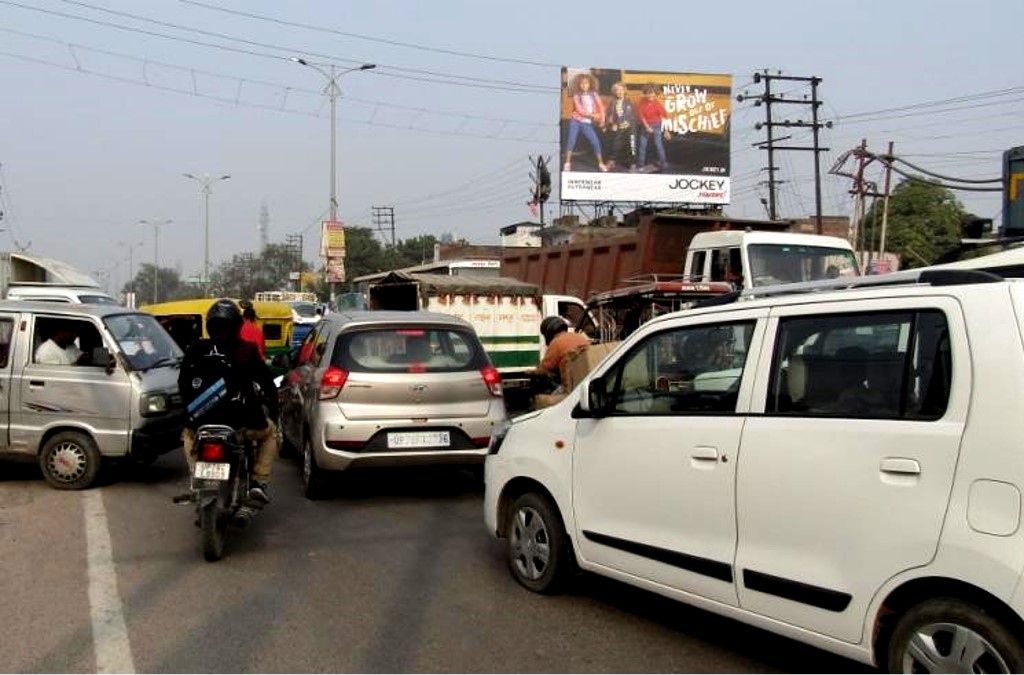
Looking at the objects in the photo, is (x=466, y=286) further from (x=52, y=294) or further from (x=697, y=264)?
(x=52, y=294)

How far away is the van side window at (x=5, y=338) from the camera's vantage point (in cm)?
808

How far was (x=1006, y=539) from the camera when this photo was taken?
2.85 m

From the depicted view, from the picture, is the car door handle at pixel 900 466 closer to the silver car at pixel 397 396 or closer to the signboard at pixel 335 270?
the silver car at pixel 397 396

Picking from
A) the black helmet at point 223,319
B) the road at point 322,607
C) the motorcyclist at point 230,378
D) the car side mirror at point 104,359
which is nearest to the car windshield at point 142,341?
the car side mirror at point 104,359

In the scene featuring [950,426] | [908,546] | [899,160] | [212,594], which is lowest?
[212,594]

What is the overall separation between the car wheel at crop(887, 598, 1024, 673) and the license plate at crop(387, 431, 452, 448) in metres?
4.59

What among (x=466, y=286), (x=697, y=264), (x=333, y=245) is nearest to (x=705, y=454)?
(x=697, y=264)

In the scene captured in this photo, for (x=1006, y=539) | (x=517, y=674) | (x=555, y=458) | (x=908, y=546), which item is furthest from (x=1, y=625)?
(x=1006, y=539)

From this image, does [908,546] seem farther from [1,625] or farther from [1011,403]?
[1,625]

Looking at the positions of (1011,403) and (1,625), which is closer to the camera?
(1011,403)

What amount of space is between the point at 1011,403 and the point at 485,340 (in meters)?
11.8

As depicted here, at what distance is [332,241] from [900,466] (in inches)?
1121

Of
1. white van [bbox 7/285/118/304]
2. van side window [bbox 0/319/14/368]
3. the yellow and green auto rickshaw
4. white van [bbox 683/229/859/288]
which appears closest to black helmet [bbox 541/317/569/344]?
white van [bbox 683/229/859/288]

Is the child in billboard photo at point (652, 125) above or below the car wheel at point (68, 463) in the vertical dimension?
above
